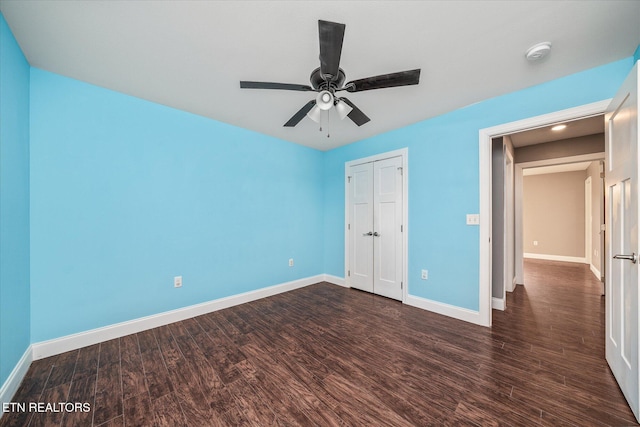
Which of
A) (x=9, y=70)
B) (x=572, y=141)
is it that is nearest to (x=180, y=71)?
(x=9, y=70)

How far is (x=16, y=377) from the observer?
165 cm

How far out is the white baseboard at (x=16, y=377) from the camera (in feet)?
4.88

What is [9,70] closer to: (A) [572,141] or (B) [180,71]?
(B) [180,71]

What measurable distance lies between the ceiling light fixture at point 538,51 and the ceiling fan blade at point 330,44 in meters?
1.56

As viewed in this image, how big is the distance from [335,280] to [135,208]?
3.11 m

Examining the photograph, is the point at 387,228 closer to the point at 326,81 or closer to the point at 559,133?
the point at 326,81

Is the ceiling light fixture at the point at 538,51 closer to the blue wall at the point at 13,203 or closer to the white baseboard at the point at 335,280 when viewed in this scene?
the white baseboard at the point at 335,280

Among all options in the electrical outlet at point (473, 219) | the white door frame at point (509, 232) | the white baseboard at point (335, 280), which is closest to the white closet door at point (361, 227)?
the white baseboard at point (335, 280)

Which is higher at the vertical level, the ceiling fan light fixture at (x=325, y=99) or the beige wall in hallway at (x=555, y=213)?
the ceiling fan light fixture at (x=325, y=99)

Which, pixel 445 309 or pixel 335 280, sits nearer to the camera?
pixel 445 309

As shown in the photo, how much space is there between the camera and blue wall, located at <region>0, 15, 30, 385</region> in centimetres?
154

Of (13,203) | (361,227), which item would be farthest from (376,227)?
(13,203)

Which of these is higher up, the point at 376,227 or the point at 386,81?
the point at 386,81

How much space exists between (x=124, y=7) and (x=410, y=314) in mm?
3703
